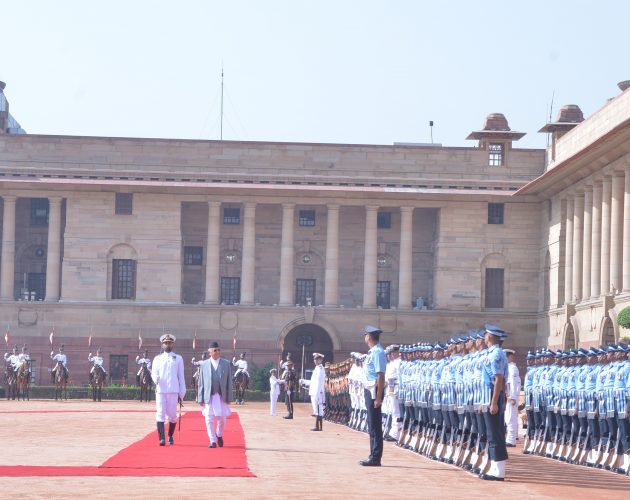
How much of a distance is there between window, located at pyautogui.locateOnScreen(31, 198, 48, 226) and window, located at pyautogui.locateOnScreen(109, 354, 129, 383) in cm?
834

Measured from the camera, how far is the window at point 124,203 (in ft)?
233

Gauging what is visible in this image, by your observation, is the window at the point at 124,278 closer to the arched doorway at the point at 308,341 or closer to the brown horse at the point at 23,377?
the arched doorway at the point at 308,341

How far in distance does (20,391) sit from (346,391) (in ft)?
81.5

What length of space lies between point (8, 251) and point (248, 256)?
11380mm

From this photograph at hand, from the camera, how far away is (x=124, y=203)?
71.2 metres

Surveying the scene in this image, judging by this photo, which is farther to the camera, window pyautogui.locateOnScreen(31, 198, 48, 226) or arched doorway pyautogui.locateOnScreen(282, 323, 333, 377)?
window pyautogui.locateOnScreen(31, 198, 48, 226)

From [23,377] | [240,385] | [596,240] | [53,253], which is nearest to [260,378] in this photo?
[240,385]

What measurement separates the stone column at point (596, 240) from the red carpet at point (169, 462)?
100 ft

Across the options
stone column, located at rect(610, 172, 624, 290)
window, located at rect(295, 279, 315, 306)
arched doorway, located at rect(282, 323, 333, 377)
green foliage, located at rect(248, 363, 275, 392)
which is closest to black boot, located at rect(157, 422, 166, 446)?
stone column, located at rect(610, 172, 624, 290)

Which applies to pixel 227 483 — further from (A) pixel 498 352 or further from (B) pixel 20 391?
(B) pixel 20 391

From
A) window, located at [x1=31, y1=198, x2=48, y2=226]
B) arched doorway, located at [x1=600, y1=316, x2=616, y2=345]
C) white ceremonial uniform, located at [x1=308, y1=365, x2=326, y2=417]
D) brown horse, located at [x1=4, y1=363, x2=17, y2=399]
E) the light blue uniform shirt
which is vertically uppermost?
window, located at [x1=31, y1=198, x2=48, y2=226]

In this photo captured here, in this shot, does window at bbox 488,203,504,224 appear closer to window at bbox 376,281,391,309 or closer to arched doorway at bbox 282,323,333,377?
window at bbox 376,281,391,309

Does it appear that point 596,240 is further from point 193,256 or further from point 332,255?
point 193,256

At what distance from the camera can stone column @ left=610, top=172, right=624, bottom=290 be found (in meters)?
54.4
